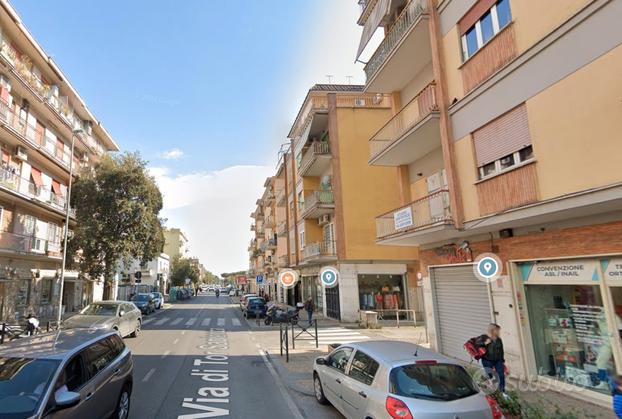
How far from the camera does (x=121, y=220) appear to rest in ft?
79.4

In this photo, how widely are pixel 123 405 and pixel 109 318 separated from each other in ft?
31.6

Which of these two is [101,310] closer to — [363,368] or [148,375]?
[148,375]

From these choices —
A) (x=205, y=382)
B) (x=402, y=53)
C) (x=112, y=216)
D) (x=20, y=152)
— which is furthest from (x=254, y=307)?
(x=402, y=53)

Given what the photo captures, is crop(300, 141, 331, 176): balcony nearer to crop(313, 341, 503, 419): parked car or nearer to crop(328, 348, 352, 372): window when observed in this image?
crop(328, 348, 352, 372): window

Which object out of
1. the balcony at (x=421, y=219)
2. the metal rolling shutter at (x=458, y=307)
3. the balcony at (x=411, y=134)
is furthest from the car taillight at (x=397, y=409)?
the balcony at (x=411, y=134)

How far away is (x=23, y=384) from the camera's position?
15.1 feet

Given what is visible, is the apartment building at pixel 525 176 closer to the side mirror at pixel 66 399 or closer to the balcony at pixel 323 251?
the side mirror at pixel 66 399

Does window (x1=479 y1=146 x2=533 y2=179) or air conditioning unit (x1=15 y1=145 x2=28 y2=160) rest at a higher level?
air conditioning unit (x1=15 y1=145 x2=28 y2=160)

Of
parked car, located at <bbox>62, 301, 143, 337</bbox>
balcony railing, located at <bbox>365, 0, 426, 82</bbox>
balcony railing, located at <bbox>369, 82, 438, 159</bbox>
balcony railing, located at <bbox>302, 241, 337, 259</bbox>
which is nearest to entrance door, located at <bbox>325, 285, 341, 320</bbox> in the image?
balcony railing, located at <bbox>302, 241, 337, 259</bbox>

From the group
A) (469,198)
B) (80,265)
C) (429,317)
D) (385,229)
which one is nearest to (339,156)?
(385,229)

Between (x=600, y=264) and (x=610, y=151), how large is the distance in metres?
2.39

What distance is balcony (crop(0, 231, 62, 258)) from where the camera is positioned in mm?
19859

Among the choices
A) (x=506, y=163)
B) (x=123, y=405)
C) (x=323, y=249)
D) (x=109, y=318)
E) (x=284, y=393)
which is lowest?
(x=284, y=393)

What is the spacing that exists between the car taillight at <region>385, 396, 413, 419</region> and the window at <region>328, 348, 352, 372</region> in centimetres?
178
